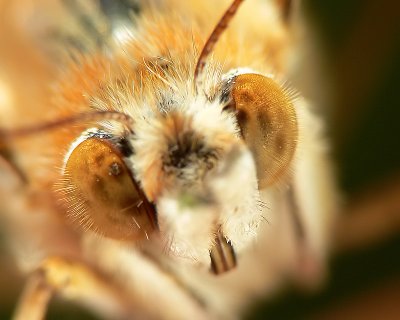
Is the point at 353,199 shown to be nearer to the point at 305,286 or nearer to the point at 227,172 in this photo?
the point at 305,286

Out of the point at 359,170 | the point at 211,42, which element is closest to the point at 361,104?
the point at 359,170

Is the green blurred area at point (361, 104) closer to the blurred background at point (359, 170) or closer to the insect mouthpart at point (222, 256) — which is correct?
the blurred background at point (359, 170)

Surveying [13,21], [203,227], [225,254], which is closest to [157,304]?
[225,254]

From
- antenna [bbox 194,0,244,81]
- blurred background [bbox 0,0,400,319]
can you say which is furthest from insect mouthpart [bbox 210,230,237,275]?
blurred background [bbox 0,0,400,319]

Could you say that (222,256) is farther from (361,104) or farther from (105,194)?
(361,104)

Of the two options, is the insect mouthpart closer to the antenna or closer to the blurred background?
the antenna

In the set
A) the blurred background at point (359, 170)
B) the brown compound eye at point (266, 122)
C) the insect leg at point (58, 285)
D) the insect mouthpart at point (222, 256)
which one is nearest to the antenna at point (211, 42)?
the brown compound eye at point (266, 122)
